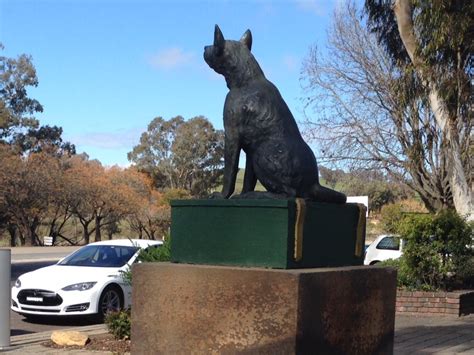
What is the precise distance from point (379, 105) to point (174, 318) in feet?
52.0

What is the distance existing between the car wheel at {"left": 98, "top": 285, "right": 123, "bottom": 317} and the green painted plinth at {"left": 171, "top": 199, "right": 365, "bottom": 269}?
7.21 m

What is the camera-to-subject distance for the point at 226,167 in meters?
4.86

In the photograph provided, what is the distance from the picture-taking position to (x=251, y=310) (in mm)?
4156

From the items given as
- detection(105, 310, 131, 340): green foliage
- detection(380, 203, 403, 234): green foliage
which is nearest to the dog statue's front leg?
detection(105, 310, 131, 340): green foliage

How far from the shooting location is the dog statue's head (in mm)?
4879

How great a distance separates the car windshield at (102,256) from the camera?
12468mm

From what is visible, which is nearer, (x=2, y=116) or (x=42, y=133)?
(x=2, y=116)

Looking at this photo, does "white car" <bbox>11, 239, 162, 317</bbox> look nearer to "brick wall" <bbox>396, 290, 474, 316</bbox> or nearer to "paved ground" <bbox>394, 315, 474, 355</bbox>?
"paved ground" <bbox>394, 315, 474, 355</bbox>

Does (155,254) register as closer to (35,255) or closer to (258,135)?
(258,135)

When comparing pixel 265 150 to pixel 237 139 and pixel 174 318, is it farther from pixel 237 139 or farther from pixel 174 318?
pixel 174 318

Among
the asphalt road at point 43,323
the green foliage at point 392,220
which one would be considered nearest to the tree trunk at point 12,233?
the green foliage at point 392,220

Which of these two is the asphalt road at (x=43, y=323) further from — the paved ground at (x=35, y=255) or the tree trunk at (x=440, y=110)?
the paved ground at (x=35, y=255)

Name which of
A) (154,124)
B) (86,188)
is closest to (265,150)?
(86,188)

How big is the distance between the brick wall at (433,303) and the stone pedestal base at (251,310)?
7526 mm
